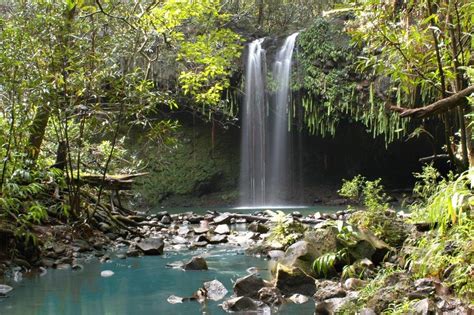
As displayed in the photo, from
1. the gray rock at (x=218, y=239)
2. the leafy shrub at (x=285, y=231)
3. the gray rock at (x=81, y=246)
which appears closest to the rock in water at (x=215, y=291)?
the leafy shrub at (x=285, y=231)

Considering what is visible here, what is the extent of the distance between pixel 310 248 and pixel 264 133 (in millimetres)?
13142

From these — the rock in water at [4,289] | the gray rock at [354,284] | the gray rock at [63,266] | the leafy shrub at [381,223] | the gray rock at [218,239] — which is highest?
the leafy shrub at [381,223]

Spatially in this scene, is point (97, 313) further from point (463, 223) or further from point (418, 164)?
point (418, 164)

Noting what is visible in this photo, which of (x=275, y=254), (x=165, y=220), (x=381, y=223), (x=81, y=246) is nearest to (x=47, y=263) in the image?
(x=81, y=246)

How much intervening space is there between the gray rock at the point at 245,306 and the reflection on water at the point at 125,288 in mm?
95

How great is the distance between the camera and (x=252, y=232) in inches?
336

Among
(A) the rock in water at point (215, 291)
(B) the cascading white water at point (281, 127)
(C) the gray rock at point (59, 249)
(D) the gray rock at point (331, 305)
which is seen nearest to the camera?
(D) the gray rock at point (331, 305)

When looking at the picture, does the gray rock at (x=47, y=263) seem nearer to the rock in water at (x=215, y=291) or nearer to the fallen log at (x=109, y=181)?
the fallen log at (x=109, y=181)

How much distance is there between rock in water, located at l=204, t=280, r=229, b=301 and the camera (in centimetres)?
435

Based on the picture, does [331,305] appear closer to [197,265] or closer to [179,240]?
[197,265]

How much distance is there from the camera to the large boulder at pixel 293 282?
4.42 metres

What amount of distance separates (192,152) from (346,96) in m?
5.82

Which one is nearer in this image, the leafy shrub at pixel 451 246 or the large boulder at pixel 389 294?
the leafy shrub at pixel 451 246

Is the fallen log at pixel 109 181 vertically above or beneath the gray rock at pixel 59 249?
above
